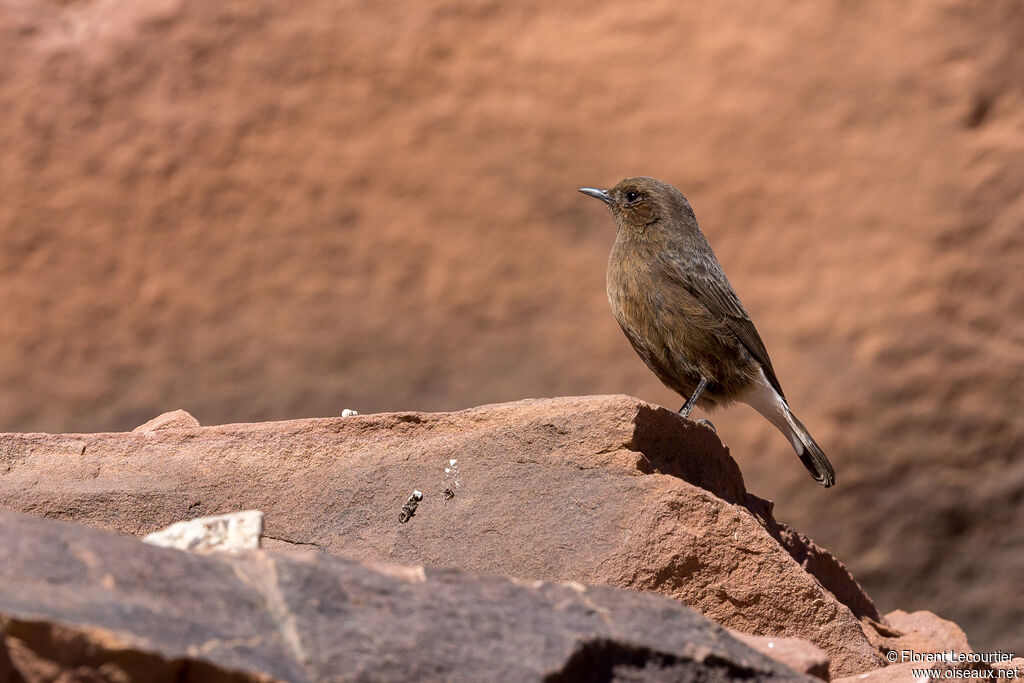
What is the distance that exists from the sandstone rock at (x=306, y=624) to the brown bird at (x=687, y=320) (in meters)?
2.60

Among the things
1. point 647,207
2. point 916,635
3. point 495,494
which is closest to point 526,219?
point 647,207

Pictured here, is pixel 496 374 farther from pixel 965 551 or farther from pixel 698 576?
pixel 698 576

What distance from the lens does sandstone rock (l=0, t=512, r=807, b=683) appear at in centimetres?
196

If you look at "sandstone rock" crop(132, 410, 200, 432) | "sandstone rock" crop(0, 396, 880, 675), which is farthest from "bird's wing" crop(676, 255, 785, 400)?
"sandstone rock" crop(132, 410, 200, 432)

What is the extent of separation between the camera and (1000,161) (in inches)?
334

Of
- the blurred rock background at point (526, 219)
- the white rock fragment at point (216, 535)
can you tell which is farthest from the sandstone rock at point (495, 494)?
the blurred rock background at point (526, 219)

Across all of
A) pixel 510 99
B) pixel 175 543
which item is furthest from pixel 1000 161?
pixel 175 543

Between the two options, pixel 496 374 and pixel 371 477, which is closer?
pixel 371 477

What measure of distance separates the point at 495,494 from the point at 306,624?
148cm

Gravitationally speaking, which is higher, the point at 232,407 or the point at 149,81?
the point at 149,81

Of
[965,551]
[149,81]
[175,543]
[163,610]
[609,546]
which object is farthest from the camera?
[149,81]

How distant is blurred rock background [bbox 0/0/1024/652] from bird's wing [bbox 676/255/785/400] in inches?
132

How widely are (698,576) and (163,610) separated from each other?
5.87ft
